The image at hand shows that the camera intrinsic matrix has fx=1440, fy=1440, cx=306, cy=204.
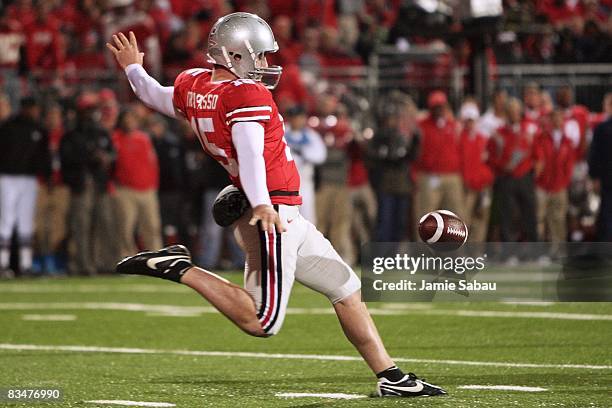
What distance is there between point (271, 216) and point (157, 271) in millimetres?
641

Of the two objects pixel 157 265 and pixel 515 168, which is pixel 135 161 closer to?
pixel 515 168

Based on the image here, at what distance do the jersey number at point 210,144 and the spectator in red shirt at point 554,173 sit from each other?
10.5 meters

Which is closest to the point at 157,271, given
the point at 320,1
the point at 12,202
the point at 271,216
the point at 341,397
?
the point at 271,216

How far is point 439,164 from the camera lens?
16.9 m

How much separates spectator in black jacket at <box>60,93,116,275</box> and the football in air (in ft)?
30.6

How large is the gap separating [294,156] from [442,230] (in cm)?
874

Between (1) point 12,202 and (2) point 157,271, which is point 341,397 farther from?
(1) point 12,202

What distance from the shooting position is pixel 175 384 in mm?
7508

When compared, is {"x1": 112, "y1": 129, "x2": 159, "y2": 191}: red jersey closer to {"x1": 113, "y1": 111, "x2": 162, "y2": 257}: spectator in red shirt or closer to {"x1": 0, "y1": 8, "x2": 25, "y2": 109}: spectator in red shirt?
{"x1": 113, "y1": 111, "x2": 162, "y2": 257}: spectator in red shirt

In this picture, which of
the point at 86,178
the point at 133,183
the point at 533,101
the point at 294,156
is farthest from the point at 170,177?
the point at 533,101

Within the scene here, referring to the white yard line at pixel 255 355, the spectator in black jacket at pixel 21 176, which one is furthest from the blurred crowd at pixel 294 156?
the white yard line at pixel 255 355

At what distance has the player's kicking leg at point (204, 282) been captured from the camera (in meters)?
6.52

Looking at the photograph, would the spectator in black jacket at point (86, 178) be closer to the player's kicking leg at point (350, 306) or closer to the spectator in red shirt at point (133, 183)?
the spectator in red shirt at point (133, 183)

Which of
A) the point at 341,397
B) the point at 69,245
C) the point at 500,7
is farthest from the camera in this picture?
the point at 69,245
